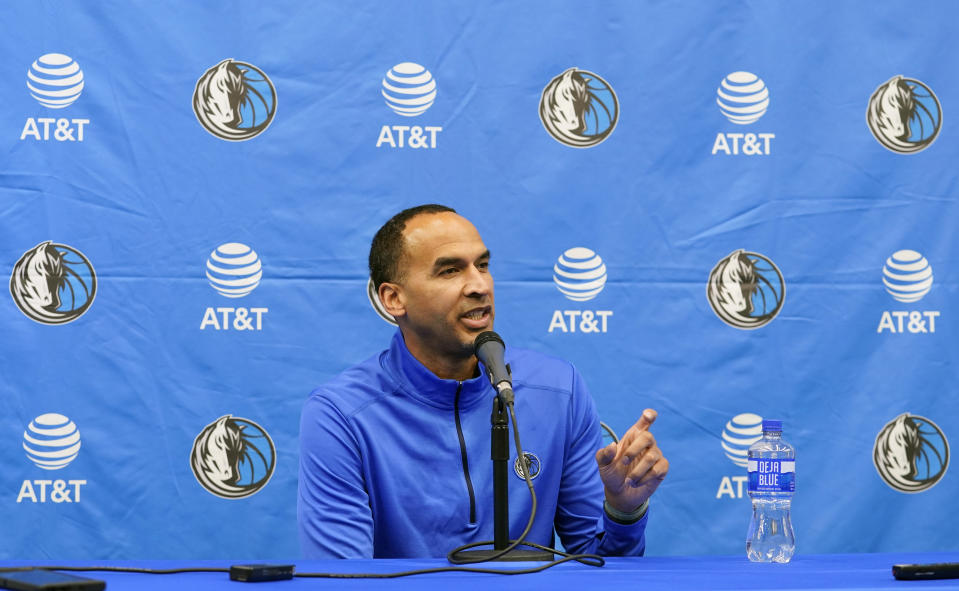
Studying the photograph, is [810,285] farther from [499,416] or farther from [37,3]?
[37,3]

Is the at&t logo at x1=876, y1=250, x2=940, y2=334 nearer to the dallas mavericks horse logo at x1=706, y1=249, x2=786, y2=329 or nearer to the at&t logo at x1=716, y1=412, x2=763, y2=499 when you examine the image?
the dallas mavericks horse logo at x1=706, y1=249, x2=786, y2=329

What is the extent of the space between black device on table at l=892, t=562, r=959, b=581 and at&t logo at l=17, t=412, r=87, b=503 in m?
1.87

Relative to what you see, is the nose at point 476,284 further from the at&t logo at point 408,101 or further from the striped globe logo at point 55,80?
the striped globe logo at point 55,80

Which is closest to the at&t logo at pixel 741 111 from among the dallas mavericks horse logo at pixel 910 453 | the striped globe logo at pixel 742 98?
the striped globe logo at pixel 742 98

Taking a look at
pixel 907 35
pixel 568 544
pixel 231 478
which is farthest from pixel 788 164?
pixel 231 478

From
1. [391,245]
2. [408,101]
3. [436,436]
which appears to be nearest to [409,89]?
[408,101]

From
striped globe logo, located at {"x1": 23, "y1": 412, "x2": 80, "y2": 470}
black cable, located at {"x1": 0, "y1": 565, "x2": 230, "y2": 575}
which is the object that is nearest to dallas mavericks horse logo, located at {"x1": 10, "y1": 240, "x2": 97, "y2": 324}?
striped globe logo, located at {"x1": 23, "y1": 412, "x2": 80, "y2": 470}

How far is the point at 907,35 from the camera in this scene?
262 cm

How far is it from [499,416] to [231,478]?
114 cm

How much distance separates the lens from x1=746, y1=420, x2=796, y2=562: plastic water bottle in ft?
5.04

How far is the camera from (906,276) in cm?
254

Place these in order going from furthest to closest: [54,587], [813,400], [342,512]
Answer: [813,400], [342,512], [54,587]

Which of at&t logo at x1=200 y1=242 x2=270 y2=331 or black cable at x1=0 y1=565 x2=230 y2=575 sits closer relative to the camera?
black cable at x1=0 y1=565 x2=230 y2=575

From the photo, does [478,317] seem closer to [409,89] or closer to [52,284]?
[409,89]
